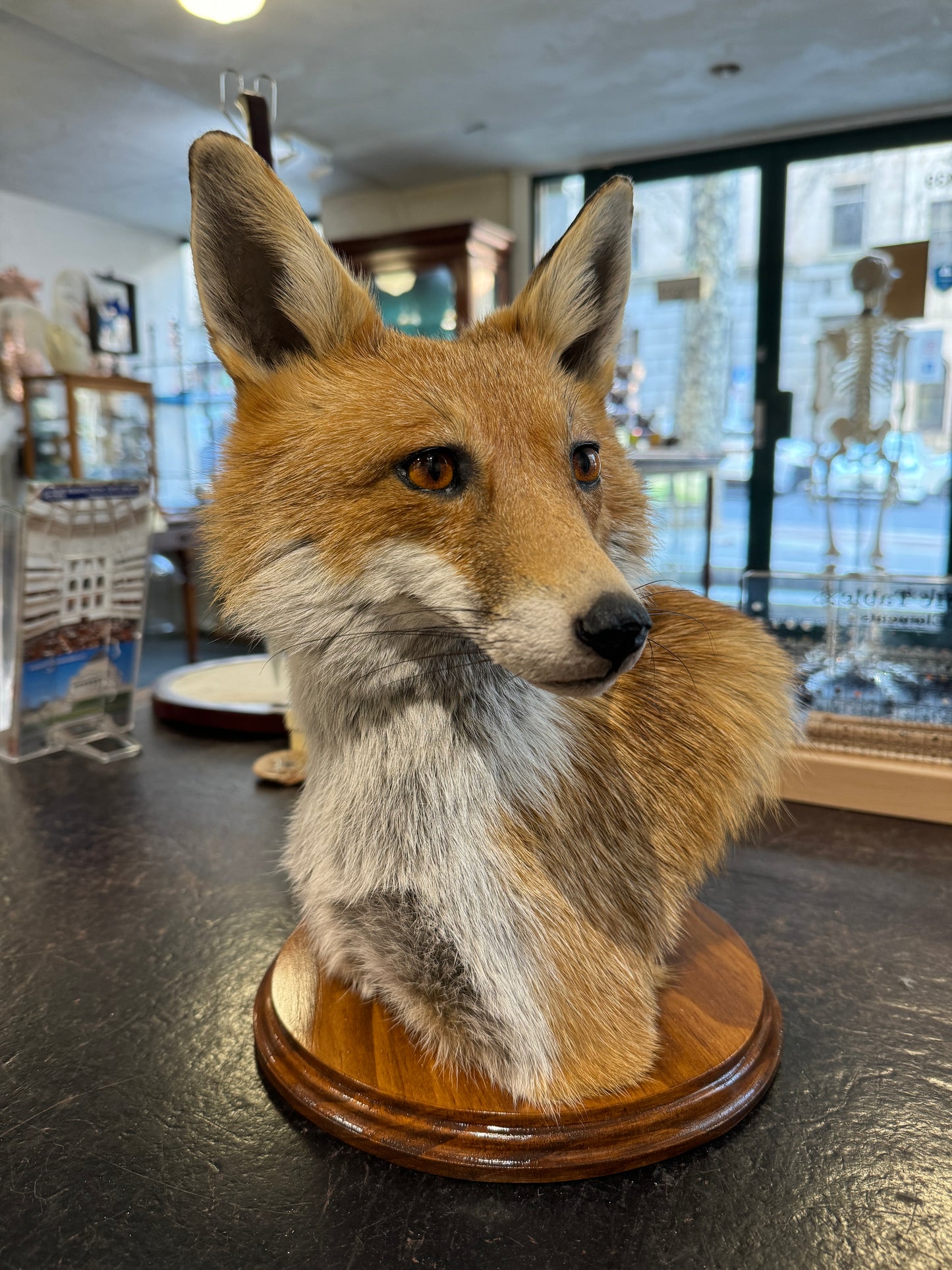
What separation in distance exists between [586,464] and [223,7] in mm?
2027

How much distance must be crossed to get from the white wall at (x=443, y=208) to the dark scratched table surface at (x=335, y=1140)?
354 centimetres

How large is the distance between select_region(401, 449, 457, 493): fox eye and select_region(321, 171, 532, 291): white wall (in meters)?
3.69

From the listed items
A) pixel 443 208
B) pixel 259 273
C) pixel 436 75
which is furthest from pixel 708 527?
pixel 259 273

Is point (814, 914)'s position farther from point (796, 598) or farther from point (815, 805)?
point (796, 598)

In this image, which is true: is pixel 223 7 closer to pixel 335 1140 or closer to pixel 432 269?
pixel 432 269

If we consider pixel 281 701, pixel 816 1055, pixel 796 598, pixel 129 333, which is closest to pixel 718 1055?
pixel 816 1055

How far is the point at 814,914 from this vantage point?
2.82 ft

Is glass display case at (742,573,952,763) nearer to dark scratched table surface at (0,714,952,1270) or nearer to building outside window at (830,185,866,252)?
dark scratched table surface at (0,714,952,1270)

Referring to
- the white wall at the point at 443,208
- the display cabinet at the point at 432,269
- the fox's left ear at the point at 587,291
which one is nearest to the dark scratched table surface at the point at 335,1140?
the fox's left ear at the point at 587,291

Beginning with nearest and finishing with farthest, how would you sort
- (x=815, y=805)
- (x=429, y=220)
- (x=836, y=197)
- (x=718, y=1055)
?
(x=718, y=1055) < (x=815, y=805) < (x=836, y=197) < (x=429, y=220)

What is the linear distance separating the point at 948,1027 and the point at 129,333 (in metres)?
3.73

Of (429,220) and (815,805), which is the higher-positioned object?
(429,220)

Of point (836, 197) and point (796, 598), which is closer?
point (796, 598)

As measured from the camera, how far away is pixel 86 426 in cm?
336
